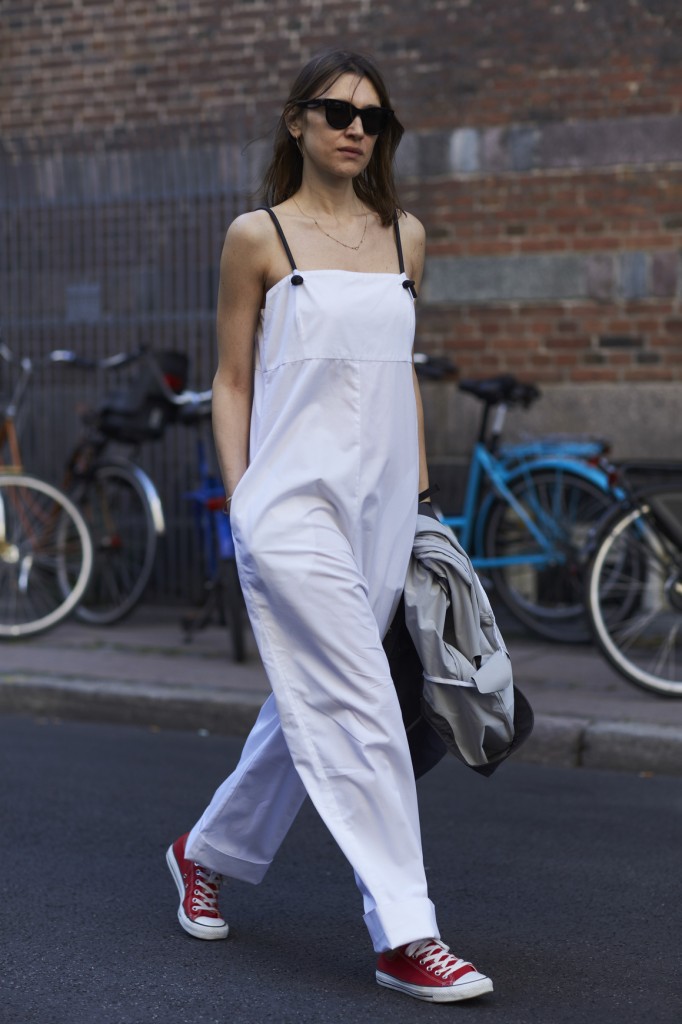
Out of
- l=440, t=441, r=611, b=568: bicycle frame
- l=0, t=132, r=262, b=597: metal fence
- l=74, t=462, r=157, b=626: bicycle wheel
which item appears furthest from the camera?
l=0, t=132, r=262, b=597: metal fence

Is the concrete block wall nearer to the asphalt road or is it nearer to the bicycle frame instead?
the bicycle frame

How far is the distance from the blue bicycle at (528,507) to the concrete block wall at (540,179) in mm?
497

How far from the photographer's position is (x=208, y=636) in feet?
26.0

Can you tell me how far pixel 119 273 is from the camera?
8.98 meters

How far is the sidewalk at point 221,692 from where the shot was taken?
5.63 metres

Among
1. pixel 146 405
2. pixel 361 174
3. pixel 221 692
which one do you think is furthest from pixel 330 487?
pixel 146 405

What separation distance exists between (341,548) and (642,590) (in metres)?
3.54

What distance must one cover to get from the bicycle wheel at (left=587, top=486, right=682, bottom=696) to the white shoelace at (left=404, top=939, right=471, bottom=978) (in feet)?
10.2

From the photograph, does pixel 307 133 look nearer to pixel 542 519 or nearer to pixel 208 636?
pixel 542 519

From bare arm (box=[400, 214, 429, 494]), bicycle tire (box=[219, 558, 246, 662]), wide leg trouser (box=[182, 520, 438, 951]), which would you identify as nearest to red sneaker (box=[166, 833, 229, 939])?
wide leg trouser (box=[182, 520, 438, 951])

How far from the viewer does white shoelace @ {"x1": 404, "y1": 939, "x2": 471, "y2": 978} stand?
3.15 m

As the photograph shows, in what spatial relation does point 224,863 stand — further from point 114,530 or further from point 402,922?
point 114,530

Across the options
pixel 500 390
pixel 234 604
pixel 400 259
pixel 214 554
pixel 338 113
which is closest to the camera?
pixel 338 113

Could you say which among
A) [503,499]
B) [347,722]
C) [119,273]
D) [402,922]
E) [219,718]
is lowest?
[219,718]
